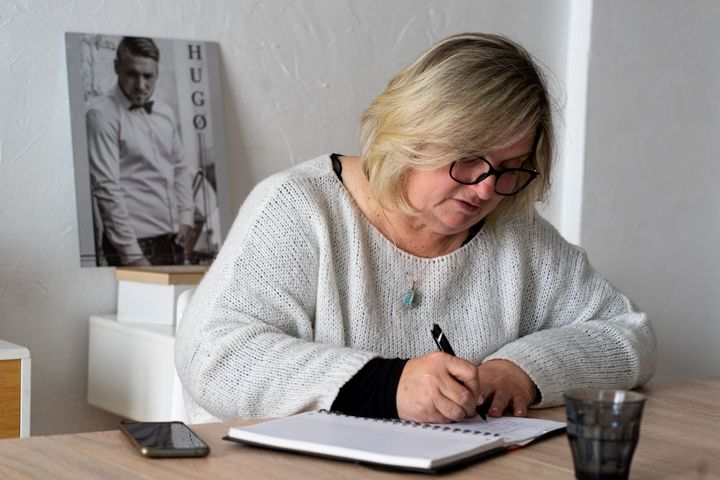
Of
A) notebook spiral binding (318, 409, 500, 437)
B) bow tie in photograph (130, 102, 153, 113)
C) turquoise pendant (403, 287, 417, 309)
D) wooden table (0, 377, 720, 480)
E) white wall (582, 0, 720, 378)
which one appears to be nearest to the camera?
wooden table (0, 377, 720, 480)

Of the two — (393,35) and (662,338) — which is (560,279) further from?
(662,338)

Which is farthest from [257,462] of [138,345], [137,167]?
[137,167]

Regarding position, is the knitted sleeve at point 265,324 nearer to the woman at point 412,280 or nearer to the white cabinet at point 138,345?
the woman at point 412,280

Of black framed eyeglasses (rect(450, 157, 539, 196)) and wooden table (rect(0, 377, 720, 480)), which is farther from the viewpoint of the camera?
black framed eyeglasses (rect(450, 157, 539, 196))

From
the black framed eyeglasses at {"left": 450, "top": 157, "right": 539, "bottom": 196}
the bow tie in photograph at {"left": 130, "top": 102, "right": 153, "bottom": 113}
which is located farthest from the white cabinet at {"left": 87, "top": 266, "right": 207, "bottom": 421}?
the black framed eyeglasses at {"left": 450, "top": 157, "right": 539, "bottom": 196}

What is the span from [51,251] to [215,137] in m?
0.49

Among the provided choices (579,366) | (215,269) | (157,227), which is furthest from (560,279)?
(157,227)

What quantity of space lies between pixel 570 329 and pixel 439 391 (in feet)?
1.62

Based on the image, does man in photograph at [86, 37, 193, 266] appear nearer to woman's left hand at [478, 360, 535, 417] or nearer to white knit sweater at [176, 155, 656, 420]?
white knit sweater at [176, 155, 656, 420]

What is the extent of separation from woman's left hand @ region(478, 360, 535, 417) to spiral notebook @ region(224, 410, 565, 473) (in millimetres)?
97

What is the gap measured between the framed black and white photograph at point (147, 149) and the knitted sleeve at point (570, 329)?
3.31 ft

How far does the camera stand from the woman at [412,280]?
4.59ft

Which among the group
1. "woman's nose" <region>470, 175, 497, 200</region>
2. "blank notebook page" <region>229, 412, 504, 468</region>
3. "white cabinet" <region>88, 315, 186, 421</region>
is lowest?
"white cabinet" <region>88, 315, 186, 421</region>

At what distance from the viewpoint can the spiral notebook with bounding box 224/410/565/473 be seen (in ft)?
3.54
